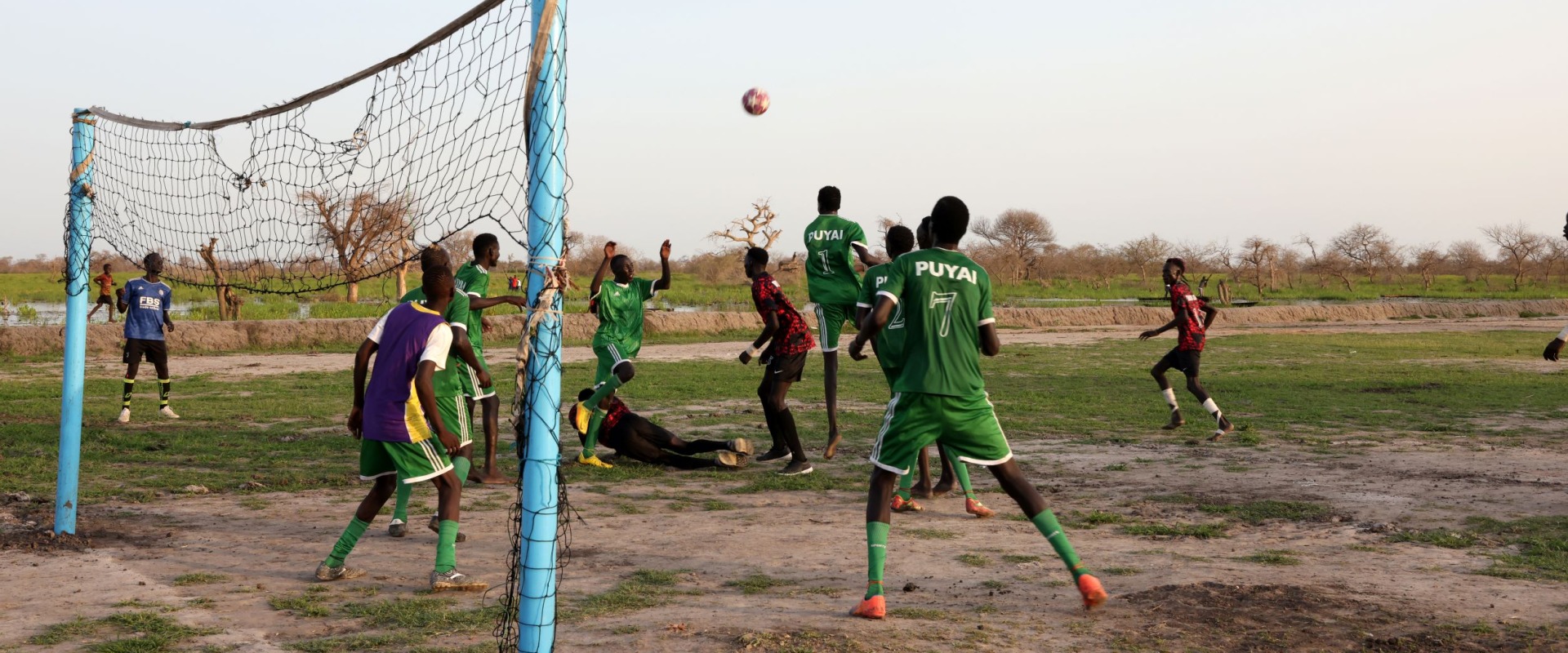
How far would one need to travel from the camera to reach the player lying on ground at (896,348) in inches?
224

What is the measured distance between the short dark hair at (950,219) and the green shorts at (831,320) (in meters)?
3.55

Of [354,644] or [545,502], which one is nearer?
[545,502]

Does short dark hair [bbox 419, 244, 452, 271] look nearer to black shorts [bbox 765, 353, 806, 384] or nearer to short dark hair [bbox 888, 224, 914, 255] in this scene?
short dark hair [bbox 888, 224, 914, 255]

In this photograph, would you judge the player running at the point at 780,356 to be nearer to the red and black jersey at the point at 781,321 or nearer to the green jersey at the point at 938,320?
the red and black jersey at the point at 781,321

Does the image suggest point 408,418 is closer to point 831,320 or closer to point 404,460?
point 404,460

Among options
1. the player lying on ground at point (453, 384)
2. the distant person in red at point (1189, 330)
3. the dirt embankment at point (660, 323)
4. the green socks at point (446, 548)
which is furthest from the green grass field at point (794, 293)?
the green socks at point (446, 548)

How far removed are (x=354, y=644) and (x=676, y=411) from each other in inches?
325

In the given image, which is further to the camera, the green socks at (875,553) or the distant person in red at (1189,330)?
the distant person in red at (1189,330)

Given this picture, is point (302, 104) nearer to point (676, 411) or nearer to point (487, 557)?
point (487, 557)

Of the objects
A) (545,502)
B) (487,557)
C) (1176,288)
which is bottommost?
(487,557)

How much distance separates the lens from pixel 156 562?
5.75m

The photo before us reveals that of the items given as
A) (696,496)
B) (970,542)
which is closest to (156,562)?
(696,496)

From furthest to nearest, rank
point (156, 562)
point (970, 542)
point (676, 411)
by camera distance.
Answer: point (676, 411)
point (970, 542)
point (156, 562)

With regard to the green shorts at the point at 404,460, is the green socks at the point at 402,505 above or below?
below
